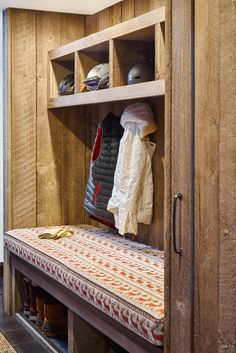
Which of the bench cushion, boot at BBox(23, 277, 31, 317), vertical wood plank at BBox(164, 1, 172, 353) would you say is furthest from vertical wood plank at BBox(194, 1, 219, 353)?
boot at BBox(23, 277, 31, 317)

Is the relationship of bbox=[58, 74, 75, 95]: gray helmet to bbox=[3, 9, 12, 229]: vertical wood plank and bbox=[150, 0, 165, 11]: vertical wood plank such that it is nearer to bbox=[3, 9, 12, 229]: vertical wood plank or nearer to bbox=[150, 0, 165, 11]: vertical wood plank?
bbox=[3, 9, 12, 229]: vertical wood plank

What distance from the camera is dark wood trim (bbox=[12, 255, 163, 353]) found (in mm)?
2729

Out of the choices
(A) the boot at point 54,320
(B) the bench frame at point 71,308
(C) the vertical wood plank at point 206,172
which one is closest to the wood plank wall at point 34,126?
(B) the bench frame at point 71,308

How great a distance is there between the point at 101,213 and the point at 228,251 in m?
2.42

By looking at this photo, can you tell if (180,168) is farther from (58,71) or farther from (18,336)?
(58,71)

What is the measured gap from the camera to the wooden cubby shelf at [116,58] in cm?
334

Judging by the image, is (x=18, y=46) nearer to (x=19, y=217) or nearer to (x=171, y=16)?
(x=19, y=217)

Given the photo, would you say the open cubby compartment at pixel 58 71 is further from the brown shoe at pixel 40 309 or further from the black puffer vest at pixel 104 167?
the brown shoe at pixel 40 309

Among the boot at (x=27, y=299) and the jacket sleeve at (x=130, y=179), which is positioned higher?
the jacket sleeve at (x=130, y=179)

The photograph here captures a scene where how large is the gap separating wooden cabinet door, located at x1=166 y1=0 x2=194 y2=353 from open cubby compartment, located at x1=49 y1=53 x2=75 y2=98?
102 inches

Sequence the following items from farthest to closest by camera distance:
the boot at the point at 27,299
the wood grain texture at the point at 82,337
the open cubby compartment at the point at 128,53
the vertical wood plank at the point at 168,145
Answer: the boot at the point at 27,299, the open cubby compartment at the point at 128,53, the wood grain texture at the point at 82,337, the vertical wood plank at the point at 168,145

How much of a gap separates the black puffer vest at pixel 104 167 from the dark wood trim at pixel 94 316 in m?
0.62

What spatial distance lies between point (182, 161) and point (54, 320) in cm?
233

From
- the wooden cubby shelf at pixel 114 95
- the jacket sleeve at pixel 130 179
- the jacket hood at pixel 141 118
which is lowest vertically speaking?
the jacket sleeve at pixel 130 179
